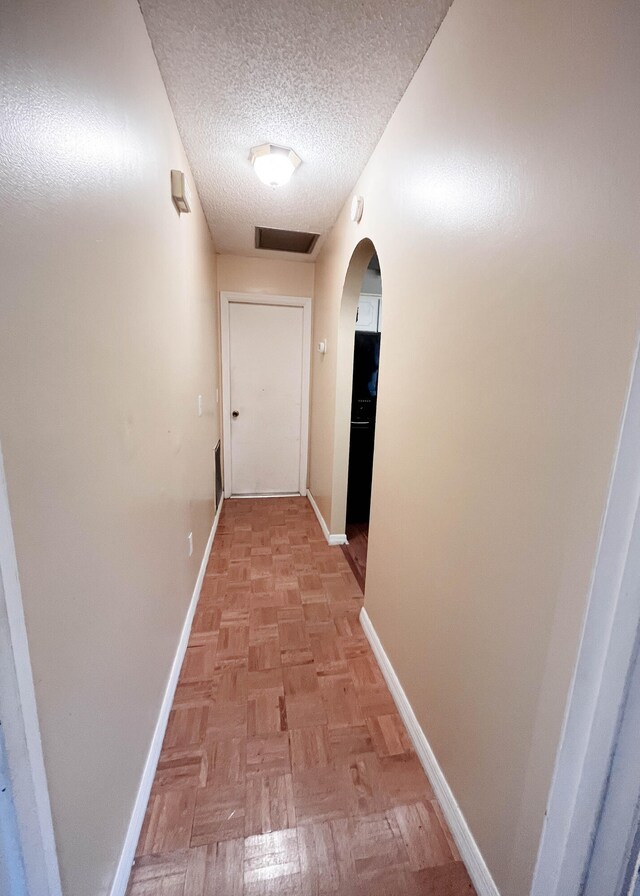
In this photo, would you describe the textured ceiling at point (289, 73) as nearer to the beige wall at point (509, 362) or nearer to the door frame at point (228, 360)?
the beige wall at point (509, 362)

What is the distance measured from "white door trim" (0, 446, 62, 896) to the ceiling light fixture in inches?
76.7

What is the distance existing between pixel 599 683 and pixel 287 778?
1.07 meters

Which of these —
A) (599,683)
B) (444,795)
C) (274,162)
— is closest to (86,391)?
(599,683)

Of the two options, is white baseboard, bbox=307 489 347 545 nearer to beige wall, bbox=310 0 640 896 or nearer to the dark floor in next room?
the dark floor in next room

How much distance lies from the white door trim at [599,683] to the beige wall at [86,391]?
93 cm

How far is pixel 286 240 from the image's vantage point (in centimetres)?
292

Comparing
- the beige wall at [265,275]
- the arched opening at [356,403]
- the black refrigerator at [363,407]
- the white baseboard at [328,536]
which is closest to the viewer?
the arched opening at [356,403]

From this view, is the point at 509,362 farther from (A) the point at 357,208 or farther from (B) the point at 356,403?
(B) the point at 356,403

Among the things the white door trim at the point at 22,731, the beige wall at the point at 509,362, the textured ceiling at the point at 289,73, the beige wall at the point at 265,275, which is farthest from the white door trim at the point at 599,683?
the beige wall at the point at 265,275

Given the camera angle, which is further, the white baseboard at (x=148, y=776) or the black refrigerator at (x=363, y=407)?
the black refrigerator at (x=363, y=407)

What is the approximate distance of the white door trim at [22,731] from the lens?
47 centimetres

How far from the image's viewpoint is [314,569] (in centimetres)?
237

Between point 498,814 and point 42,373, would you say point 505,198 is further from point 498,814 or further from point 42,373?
point 498,814

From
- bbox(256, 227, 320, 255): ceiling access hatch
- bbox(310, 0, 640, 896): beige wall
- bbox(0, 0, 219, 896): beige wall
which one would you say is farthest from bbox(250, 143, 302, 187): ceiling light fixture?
bbox(256, 227, 320, 255): ceiling access hatch
